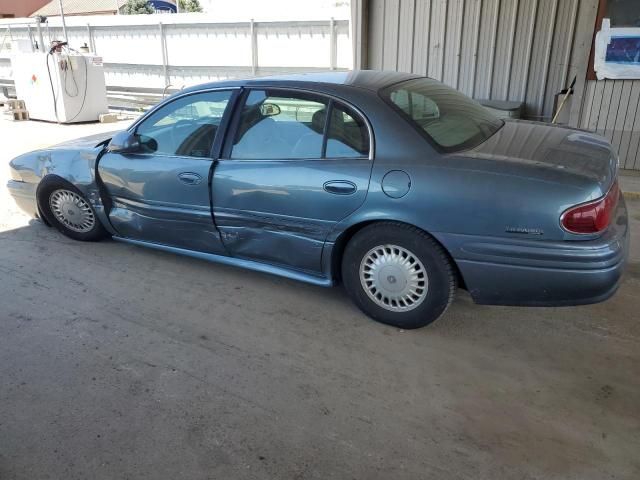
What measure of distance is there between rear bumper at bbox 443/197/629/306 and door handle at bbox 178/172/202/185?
1827 millimetres

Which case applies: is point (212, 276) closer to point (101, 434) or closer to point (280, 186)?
point (280, 186)

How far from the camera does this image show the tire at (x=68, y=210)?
463 centimetres

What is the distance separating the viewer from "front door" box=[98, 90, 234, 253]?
382 centimetres

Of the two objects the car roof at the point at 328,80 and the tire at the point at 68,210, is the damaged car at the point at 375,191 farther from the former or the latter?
the tire at the point at 68,210

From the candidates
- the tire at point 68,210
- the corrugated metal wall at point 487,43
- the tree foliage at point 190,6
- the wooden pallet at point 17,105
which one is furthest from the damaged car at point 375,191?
the tree foliage at point 190,6

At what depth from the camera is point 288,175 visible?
11.2ft

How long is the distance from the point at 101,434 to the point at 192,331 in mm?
967

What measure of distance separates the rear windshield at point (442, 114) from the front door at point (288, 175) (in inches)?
13.6

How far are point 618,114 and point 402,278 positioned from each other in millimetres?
4890

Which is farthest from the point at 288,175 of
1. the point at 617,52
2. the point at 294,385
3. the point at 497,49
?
the point at 497,49

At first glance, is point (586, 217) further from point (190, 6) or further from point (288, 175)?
point (190, 6)

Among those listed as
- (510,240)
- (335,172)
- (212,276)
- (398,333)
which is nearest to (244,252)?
(212,276)

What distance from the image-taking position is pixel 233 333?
3377 millimetres

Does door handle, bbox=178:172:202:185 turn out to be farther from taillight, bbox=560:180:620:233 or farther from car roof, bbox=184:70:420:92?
taillight, bbox=560:180:620:233
